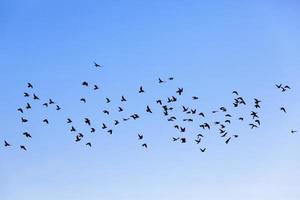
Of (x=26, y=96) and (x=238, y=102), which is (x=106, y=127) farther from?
(x=238, y=102)

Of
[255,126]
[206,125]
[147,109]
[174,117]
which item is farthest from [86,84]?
[255,126]

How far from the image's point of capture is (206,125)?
142 feet

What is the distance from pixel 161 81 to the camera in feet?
143

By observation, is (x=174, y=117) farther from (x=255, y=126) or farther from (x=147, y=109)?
(x=255, y=126)

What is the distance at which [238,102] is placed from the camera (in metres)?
41.8

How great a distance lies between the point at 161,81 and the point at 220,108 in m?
6.37

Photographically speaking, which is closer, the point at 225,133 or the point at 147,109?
the point at 225,133

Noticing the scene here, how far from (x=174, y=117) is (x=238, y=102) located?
6287mm

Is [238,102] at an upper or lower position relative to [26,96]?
lower

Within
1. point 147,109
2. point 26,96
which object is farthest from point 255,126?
point 26,96

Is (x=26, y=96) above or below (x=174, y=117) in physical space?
above

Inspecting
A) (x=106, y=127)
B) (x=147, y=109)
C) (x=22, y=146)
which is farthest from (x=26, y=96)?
(x=147, y=109)

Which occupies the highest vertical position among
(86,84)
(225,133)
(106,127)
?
(86,84)

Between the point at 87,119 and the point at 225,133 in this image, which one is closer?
the point at 225,133
